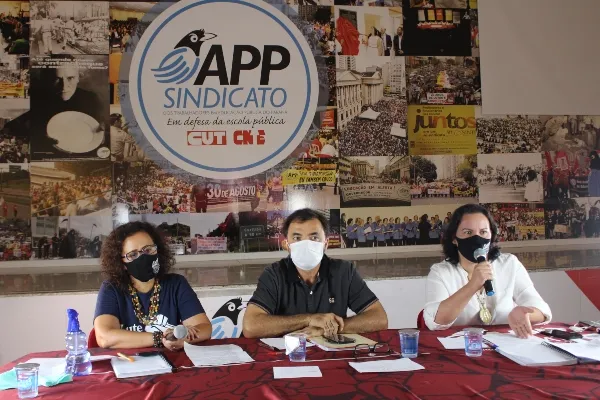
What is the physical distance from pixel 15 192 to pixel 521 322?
394 centimetres

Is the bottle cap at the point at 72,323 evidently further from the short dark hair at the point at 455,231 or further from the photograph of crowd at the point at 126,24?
the photograph of crowd at the point at 126,24

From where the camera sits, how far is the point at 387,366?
1.69 metres

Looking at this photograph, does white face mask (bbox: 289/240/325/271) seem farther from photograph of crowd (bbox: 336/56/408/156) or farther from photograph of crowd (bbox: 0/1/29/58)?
photograph of crowd (bbox: 0/1/29/58)

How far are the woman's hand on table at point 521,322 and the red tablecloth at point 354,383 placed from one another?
318 mm

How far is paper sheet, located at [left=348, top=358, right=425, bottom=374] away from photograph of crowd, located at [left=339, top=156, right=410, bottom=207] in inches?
128

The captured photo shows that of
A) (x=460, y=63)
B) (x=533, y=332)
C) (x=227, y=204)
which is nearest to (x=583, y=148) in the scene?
(x=460, y=63)

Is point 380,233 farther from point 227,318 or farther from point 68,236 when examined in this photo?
point 68,236

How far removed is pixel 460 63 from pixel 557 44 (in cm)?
98

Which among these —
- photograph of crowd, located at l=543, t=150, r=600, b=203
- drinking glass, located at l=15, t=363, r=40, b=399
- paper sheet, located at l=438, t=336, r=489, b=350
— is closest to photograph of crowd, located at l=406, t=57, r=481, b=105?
photograph of crowd, located at l=543, t=150, r=600, b=203

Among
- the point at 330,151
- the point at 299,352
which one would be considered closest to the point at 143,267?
the point at 299,352

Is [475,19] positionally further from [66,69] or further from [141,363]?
[141,363]

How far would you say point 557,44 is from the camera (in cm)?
532

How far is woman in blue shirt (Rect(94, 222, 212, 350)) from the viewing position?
2.29 m

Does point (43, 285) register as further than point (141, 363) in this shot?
Yes
